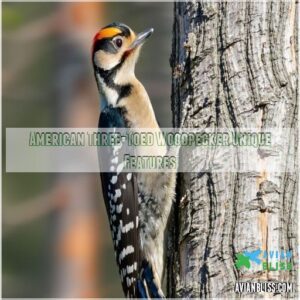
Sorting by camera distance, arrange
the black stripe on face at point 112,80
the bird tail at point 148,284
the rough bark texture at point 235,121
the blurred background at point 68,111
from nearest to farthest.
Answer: the rough bark texture at point 235,121, the bird tail at point 148,284, the black stripe on face at point 112,80, the blurred background at point 68,111

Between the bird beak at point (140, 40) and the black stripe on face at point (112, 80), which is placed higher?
the bird beak at point (140, 40)

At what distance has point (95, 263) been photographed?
685 centimetres

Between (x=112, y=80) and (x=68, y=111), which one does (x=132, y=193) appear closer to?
(x=112, y=80)

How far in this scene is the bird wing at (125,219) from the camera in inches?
159

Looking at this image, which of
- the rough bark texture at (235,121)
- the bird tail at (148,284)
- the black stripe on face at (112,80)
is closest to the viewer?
the rough bark texture at (235,121)

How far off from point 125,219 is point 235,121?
80 cm

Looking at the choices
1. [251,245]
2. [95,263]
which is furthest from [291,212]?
[95,263]

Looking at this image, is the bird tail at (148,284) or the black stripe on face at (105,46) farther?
the black stripe on face at (105,46)

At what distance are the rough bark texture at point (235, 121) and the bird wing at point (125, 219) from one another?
0.84 feet

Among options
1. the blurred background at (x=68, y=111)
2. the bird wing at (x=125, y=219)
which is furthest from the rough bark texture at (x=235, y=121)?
the blurred background at (x=68, y=111)

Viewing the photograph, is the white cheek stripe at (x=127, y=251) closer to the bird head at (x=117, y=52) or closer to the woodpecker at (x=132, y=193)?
the woodpecker at (x=132, y=193)

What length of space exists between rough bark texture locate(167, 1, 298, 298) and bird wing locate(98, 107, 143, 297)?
0.26 meters

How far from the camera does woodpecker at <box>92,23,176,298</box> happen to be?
404 centimetres

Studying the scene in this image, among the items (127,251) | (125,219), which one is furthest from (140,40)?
(127,251)
